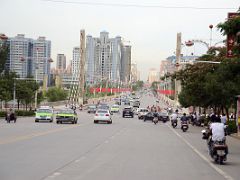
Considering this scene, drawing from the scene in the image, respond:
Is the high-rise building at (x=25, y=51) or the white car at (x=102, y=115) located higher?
the high-rise building at (x=25, y=51)

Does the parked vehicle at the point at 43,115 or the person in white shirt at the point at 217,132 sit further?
the parked vehicle at the point at 43,115

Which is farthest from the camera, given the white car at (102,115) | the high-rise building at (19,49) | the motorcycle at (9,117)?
the high-rise building at (19,49)

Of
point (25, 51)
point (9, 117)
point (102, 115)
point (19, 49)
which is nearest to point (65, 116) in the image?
point (102, 115)

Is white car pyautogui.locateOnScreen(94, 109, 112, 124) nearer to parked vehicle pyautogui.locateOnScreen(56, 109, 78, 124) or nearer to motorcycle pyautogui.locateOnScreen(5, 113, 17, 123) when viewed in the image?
parked vehicle pyautogui.locateOnScreen(56, 109, 78, 124)

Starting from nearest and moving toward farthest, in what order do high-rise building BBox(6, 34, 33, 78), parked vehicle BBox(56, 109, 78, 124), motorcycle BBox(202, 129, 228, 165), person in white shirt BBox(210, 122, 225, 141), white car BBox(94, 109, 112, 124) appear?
motorcycle BBox(202, 129, 228, 165)
person in white shirt BBox(210, 122, 225, 141)
parked vehicle BBox(56, 109, 78, 124)
white car BBox(94, 109, 112, 124)
high-rise building BBox(6, 34, 33, 78)

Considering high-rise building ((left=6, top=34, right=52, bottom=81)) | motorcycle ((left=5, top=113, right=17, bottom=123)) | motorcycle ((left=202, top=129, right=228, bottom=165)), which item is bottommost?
motorcycle ((left=202, top=129, right=228, bottom=165))

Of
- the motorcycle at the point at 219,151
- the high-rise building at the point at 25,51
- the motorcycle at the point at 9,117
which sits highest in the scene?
the high-rise building at the point at 25,51

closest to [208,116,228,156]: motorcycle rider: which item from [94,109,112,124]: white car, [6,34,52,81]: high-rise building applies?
[94,109,112,124]: white car

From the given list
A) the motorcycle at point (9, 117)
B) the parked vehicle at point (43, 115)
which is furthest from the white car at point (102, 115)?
the motorcycle at point (9, 117)

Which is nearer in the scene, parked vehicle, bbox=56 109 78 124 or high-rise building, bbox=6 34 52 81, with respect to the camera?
parked vehicle, bbox=56 109 78 124

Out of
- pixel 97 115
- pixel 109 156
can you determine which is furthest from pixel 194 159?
pixel 97 115

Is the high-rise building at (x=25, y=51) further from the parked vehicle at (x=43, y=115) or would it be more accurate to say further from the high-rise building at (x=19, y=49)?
the parked vehicle at (x=43, y=115)

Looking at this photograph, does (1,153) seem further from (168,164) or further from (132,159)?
(168,164)

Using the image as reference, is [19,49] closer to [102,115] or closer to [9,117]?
[102,115]
